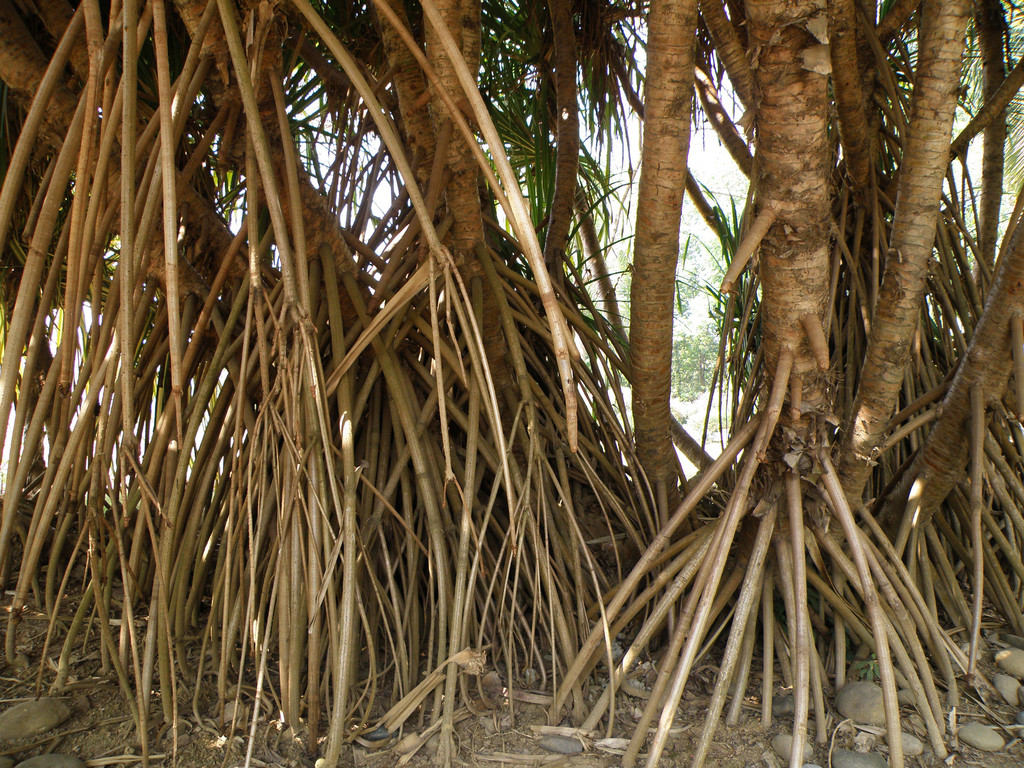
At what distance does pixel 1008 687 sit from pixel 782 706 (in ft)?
1.48

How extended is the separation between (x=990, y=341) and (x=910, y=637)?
607 mm

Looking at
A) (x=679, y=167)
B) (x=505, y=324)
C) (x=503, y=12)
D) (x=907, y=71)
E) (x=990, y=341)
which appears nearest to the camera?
(x=679, y=167)

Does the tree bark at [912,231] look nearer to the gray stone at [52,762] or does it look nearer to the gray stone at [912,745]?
the gray stone at [912,745]

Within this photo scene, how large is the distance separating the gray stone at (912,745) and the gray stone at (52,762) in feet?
4.59

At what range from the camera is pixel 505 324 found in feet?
5.17

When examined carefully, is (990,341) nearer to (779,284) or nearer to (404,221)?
(779,284)

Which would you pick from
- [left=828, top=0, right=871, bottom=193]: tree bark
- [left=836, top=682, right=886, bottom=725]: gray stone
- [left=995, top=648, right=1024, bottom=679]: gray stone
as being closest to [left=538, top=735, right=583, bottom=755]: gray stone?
[left=836, top=682, right=886, bottom=725]: gray stone

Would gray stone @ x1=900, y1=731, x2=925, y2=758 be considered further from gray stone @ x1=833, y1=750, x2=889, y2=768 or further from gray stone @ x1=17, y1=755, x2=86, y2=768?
gray stone @ x1=17, y1=755, x2=86, y2=768

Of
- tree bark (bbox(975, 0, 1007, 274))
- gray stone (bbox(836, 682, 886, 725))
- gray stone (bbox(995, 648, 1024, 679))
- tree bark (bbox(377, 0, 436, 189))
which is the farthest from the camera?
tree bark (bbox(975, 0, 1007, 274))

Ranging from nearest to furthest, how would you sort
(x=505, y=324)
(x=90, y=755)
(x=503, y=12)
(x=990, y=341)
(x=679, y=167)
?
(x=90, y=755) → (x=679, y=167) → (x=990, y=341) → (x=505, y=324) → (x=503, y=12)

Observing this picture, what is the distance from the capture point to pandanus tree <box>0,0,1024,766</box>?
1004 millimetres

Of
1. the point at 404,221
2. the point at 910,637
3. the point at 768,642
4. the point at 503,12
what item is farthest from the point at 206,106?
the point at 910,637

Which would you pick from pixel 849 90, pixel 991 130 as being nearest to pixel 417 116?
pixel 849 90

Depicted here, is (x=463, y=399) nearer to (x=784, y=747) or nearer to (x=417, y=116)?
(x=417, y=116)
